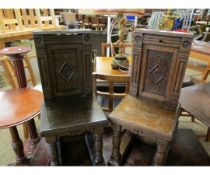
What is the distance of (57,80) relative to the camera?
1.25 meters

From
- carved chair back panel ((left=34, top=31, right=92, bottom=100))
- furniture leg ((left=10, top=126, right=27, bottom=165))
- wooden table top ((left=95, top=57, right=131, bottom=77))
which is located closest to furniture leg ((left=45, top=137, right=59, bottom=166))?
carved chair back panel ((left=34, top=31, right=92, bottom=100))

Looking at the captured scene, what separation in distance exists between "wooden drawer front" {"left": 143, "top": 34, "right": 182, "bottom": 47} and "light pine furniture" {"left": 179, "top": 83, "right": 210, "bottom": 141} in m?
0.47

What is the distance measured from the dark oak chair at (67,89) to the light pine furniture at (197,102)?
605 mm

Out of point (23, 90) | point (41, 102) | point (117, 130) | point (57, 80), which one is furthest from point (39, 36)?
point (117, 130)

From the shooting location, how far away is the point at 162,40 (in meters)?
1.09

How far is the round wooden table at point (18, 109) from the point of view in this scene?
112 cm

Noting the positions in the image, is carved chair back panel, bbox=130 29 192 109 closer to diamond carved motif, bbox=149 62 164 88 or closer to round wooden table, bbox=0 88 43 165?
diamond carved motif, bbox=149 62 164 88

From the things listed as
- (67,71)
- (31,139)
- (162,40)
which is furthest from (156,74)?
(31,139)

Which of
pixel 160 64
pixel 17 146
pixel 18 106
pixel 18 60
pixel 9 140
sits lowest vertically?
pixel 9 140

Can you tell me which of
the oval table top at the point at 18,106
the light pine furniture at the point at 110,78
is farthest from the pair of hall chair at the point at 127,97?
the light pine furniture at the point at 110,78

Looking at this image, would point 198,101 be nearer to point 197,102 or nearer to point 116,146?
point 197,102

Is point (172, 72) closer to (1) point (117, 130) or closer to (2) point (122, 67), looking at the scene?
(1) point (117, 130)

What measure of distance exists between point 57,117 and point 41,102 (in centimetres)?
30

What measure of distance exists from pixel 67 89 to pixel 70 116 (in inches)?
9.9
